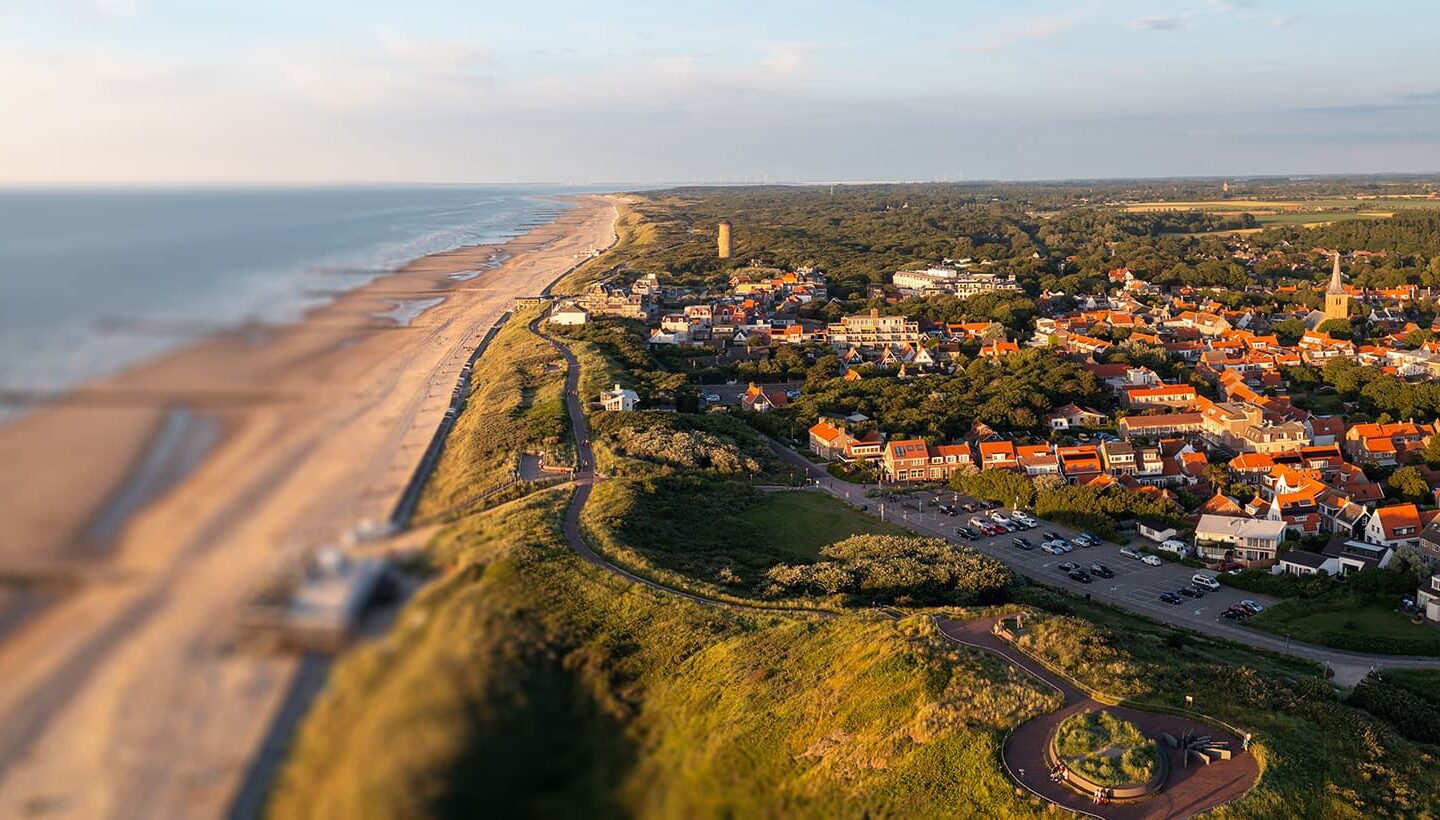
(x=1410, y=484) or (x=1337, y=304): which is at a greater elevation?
(x=1337, y=304)

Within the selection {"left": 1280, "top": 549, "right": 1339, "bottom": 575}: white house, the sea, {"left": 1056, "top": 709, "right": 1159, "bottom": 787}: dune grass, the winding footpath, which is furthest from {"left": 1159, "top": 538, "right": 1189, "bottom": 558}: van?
the sea

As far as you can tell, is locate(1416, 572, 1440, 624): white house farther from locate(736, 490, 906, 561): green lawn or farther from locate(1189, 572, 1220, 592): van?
locate(736, 490, 906, 561): green lawn

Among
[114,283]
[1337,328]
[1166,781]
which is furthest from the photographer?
[1337,328]

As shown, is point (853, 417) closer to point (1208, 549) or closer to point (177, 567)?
point (1208, 549)

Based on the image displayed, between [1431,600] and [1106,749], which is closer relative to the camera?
[1106,749]

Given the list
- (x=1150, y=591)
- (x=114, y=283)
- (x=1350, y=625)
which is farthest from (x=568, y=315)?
(x=114, y=283)

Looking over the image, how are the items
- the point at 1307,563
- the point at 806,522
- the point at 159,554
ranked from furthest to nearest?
the point at 806,522 → the point at 1307,563 → the point at 159,554

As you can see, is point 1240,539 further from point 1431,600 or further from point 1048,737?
point 1048,737

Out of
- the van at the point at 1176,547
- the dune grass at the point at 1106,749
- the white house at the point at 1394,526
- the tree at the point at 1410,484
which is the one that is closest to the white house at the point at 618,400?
the van at the point at 1176,547
